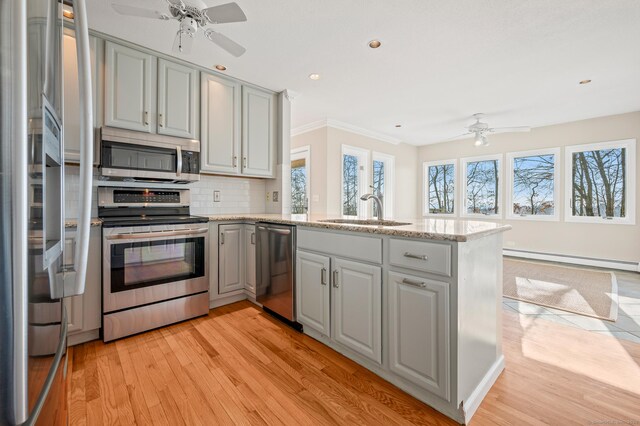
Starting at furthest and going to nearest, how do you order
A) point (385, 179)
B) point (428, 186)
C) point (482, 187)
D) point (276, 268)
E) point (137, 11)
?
point (428, 186), point (385, 179), point (482, 187), point (276, 268), point (137, 11)

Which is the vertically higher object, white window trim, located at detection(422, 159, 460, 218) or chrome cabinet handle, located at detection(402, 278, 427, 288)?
white window trim, located at detection(422, 159, 460, 218)

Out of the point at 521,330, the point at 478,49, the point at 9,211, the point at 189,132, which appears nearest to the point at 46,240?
the point at 9,211

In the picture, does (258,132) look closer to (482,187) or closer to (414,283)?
(414,283)

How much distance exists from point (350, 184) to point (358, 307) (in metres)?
3.83

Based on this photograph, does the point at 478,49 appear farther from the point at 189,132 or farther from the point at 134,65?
the point at 134,65

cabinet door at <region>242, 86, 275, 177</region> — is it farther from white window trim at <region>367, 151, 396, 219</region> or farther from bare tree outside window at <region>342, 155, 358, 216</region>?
white window trim at <region>367, 151, 396, 219</region>

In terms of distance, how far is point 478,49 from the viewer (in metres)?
2.66

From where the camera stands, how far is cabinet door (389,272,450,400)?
1.38 meters

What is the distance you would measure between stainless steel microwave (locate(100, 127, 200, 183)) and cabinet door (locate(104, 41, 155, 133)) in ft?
0.31

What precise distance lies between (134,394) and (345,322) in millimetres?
1261

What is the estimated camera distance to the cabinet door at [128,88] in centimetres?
238

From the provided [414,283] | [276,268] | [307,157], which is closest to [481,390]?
[414,283]

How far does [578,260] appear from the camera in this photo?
4848 millimetres

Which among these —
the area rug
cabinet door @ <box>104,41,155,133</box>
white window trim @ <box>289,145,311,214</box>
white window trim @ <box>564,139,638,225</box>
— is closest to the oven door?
cabinet door @ <box>104,41,155,133</box>
